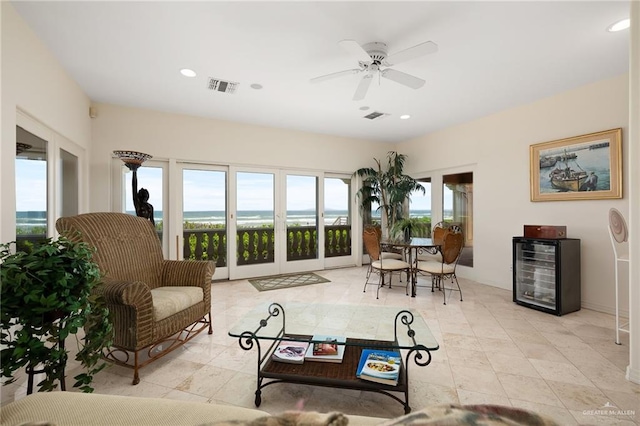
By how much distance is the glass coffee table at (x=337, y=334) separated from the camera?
1.63 metres

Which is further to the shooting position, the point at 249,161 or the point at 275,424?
the point at 249,161

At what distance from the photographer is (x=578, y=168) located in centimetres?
337

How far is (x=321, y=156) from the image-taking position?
215 inches

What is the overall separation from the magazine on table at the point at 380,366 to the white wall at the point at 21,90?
8.61 feet

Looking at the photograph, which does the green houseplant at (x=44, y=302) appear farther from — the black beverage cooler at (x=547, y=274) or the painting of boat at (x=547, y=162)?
the painting of boat at (x=547, y=162)

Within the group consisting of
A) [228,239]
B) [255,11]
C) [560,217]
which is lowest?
[228,239]

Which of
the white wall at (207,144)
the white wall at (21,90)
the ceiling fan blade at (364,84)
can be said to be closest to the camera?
the white wall at (21,90)

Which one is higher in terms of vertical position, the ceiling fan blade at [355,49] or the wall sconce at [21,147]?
the ceiling fan blade at [355,49]

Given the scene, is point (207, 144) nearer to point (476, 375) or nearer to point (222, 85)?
point (222, 85)

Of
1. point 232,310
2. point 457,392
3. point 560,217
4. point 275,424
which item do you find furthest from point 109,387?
point 560,217

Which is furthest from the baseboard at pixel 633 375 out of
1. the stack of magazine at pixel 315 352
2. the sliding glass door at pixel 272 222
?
the sliding glass door at pixel 272 222

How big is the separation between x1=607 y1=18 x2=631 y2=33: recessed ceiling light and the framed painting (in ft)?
4.18

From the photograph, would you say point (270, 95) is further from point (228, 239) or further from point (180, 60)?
point (228, 239)

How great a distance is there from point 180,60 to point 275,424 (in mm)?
3251
